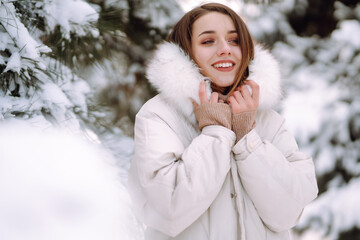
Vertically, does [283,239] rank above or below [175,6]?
below

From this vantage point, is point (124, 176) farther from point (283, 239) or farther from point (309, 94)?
point (309, 94)

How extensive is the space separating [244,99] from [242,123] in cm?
11

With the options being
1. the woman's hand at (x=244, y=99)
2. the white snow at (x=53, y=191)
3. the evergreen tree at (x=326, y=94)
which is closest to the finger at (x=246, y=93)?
the woman's hand at (x=244, y=99)

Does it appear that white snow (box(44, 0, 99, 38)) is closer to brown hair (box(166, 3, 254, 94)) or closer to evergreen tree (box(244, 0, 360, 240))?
brown hair (box(166, 3, 254, 94))

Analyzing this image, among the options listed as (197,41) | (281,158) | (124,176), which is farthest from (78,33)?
(281,158)

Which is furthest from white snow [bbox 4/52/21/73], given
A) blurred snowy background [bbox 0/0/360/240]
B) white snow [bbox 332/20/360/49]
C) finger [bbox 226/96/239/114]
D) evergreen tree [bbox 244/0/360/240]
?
white snow [bbox 332/20/360/49]

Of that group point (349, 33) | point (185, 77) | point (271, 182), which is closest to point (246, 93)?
point (185, 77)

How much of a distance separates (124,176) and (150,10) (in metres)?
1.52

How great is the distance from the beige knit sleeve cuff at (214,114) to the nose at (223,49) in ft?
0.75

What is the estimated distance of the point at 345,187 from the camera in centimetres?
382

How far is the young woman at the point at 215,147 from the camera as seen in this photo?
129 cm

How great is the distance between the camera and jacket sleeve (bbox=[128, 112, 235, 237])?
4.09ft

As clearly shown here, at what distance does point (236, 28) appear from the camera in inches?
61.2

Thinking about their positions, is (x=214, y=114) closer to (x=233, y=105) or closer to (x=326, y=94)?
(x=233, y=105)
